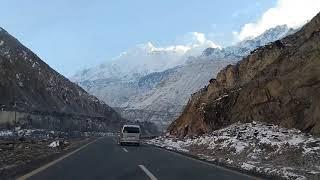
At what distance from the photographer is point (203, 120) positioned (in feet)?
181

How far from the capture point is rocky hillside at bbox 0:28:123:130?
121m

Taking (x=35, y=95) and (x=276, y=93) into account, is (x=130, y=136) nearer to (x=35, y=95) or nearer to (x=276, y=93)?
(x=276, y=93)

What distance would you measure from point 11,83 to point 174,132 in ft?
224

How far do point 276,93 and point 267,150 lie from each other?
14.6 meters

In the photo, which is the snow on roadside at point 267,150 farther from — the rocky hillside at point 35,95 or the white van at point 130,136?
the rocky hillside at point 35,95

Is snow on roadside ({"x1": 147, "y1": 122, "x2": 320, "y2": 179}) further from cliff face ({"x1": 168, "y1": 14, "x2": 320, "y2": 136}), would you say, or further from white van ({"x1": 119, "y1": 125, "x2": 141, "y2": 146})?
white van ({"x1": 119, "y1": 125, "x2": 141, "y2": 146})

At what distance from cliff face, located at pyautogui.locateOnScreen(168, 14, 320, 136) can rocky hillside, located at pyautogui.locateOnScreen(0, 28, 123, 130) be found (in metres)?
64.3

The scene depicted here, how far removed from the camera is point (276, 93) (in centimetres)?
4147

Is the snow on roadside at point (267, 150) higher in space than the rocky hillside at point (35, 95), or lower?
lower

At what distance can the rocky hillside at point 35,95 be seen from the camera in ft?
397

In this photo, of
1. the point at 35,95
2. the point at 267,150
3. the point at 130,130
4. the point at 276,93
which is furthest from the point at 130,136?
the point at 35,95

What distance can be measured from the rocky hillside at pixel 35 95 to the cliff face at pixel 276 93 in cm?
6430

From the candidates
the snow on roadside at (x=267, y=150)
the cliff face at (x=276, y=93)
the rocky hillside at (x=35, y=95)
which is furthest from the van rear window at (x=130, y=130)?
the rocky hillside at (x=35, y=95)

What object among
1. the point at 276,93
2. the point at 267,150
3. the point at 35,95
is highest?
the point at 35,95
